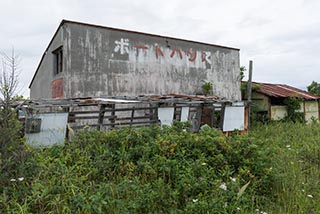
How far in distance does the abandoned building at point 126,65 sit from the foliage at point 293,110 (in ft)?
10.3

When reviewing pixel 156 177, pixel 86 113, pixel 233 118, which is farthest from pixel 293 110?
pixel 156 177

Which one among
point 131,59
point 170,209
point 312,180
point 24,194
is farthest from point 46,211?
point 131,59

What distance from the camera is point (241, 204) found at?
3.39m

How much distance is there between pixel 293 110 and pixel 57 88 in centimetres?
1320

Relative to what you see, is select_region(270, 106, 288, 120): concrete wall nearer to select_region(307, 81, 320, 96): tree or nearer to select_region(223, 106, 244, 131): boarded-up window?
select_region(223, 106, 244, 131): boarded-up window

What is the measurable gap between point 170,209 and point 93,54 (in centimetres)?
858

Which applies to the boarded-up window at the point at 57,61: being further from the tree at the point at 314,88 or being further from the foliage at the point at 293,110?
the tree at the point at 314,88

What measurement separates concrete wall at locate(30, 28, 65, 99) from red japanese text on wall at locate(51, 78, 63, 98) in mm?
182

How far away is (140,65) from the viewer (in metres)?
12.0

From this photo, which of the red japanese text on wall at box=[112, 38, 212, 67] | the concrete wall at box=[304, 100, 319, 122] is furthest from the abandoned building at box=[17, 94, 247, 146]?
the concrete wall at box=[304, 100, 319, 122]

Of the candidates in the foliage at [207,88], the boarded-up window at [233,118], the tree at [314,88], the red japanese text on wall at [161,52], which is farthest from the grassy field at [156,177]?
the tree at [314,88]

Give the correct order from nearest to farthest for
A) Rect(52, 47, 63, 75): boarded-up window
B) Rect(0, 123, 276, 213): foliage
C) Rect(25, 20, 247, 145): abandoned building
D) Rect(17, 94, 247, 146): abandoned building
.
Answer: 1. Rect(0, 123, 276, 213): foliage
2. Rect(17, 94, 247, 146): abandoned building
3. Rect(25, 20, 247, 145): abandoned building
4. Rect(52, 47, 63, 75): boarded-up window

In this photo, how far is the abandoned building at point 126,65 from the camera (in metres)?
10.3

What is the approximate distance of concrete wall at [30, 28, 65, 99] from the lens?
10961 mm
